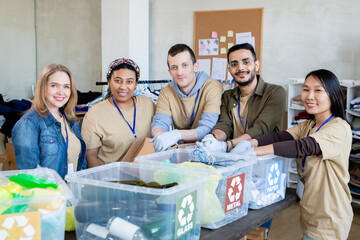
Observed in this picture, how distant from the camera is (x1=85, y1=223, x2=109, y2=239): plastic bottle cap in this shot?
1163 millimetres

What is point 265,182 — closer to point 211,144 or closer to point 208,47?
point 211,144

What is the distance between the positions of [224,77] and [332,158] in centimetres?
339

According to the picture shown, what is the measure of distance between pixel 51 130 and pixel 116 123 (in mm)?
501

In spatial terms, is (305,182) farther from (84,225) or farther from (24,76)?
(24,76)

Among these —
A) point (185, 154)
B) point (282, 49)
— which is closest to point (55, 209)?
point (185, 154)

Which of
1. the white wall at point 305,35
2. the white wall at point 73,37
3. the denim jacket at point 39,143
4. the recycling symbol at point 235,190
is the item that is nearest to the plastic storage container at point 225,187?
the recycling symbol at point 235,190

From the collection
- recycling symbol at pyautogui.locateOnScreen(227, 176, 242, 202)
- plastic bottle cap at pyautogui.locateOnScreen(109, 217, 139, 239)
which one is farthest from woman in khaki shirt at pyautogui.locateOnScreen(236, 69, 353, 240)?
plastic bottle cap at pyautogui.locateOnScreen(109, 217, 139, 239)

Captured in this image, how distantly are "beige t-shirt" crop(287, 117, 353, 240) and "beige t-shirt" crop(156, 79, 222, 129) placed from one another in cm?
76

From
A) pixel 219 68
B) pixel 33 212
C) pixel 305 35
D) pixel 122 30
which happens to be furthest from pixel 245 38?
pixel 33 212

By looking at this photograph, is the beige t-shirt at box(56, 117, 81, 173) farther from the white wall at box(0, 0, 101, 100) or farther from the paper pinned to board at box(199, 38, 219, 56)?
the white wall at box(0, 0, 101, 100)

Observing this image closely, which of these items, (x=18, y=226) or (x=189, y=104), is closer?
(x=18, y=226)

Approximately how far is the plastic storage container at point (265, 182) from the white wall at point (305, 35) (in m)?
3.11

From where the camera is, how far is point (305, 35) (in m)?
4.55

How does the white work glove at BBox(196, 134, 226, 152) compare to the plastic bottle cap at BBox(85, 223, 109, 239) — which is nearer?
the plastic bottle cap at BBox(85, 223, 109, 239)
